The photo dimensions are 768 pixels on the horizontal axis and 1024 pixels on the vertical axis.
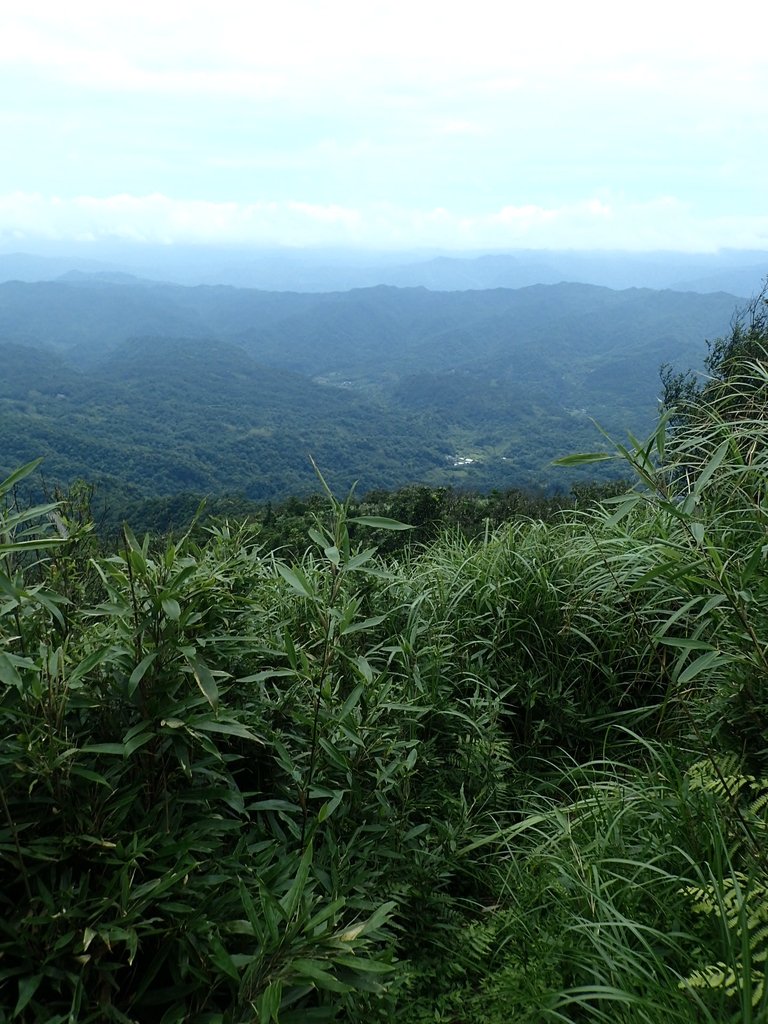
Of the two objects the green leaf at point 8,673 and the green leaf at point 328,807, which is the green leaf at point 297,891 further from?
the green leaf at point 8,673

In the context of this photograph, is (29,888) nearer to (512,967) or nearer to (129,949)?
(129,949)

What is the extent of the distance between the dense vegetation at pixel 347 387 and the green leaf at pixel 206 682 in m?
16.7

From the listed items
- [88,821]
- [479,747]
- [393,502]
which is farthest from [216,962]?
[393,502]

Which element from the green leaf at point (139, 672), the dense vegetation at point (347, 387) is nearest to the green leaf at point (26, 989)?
the green leaf at point (139, 672)

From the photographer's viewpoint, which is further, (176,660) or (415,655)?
(415,655)

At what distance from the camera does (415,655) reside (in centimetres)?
214

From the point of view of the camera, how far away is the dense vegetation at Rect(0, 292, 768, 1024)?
1054mm

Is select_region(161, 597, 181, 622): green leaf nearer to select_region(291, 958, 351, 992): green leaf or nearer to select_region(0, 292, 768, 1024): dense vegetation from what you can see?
select_region(0, 292, 768, 1024): dense vegetation

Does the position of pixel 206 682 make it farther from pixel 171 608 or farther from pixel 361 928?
pixel 361 928

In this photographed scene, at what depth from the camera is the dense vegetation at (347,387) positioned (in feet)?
199

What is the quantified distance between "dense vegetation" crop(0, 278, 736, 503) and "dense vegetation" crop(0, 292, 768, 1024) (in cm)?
1591

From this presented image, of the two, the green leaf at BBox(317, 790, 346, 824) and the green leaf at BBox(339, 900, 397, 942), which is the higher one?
the green leaf at BBox(317, 790, 346, 824)

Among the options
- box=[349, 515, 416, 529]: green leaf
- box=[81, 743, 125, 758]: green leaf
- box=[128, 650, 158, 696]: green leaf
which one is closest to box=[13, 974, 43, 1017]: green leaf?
box=[81, 743, 125, 758]: green leaf

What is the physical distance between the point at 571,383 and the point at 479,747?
11933cm
